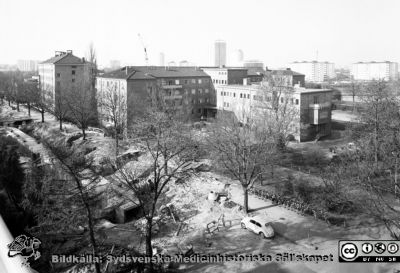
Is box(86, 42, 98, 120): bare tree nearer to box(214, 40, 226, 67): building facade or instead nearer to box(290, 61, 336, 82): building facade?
box(214, 40, 226, 67): building facade

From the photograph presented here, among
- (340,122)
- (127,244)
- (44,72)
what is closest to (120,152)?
(127,244)

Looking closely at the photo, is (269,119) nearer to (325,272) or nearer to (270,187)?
(270,187)

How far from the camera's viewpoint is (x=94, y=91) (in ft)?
189

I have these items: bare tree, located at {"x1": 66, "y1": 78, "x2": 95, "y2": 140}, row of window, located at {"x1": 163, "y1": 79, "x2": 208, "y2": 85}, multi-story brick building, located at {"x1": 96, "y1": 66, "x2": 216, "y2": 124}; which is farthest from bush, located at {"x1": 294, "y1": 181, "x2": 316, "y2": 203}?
row of window, located at {"x1": 163, "y1": 79, "x2": 208, "y2": 85}

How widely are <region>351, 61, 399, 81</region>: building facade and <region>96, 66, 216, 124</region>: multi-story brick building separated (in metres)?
124

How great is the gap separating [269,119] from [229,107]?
19833 mm

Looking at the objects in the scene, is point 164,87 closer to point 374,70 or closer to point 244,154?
point 244,154

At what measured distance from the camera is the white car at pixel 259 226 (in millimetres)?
18188

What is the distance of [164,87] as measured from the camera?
51.9 m

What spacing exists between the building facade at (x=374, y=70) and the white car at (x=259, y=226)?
15965cm

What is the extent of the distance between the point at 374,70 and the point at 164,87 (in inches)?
5942

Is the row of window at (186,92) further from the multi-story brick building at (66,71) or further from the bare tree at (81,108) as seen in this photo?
the multi-story brick building at (66,71)

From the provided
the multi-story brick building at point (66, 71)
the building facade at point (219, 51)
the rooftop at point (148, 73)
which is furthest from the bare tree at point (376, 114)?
the building facade at point (219, 51)

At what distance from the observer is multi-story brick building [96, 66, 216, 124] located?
1817 inches
